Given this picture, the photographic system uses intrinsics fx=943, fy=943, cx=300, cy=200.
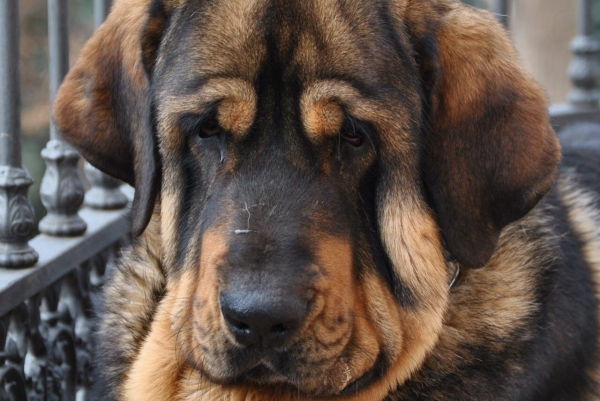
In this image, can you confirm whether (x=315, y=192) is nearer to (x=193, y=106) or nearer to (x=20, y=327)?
(x=193, y=106)

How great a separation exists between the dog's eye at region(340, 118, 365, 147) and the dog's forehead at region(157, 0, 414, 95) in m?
0.15

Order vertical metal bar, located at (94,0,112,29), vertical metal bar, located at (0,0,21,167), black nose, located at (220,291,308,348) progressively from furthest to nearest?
vertical metal bar, located at (94,0,112,29)
vertical metal bar, located at (0,0,21,167)
black nose, located at (220,291,308,348)

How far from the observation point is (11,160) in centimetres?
387

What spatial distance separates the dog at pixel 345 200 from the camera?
2.95 m

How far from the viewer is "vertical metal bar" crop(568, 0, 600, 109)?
7688mm

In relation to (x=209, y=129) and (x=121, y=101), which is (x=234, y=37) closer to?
(x=209, y=129)

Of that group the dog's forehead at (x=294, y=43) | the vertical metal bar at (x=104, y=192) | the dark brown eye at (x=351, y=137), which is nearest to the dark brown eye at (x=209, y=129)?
the dog's forehead at (x=294, y=43)

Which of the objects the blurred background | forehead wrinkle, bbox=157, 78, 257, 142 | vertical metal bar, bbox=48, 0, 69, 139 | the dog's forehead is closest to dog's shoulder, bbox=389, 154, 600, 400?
the dog's forehead

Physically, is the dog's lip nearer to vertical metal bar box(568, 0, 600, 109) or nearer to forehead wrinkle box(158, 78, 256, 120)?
forehead wrinkle box(158, 78, 256, 120)

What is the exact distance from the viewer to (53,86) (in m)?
4.47

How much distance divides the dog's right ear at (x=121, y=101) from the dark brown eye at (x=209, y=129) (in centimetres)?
25

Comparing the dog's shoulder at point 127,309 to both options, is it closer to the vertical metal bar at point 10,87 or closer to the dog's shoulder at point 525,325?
the vertical metal bar at point 10,87

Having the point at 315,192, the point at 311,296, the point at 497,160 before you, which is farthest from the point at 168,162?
the point at 497,160

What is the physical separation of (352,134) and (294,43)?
0.36 metres
